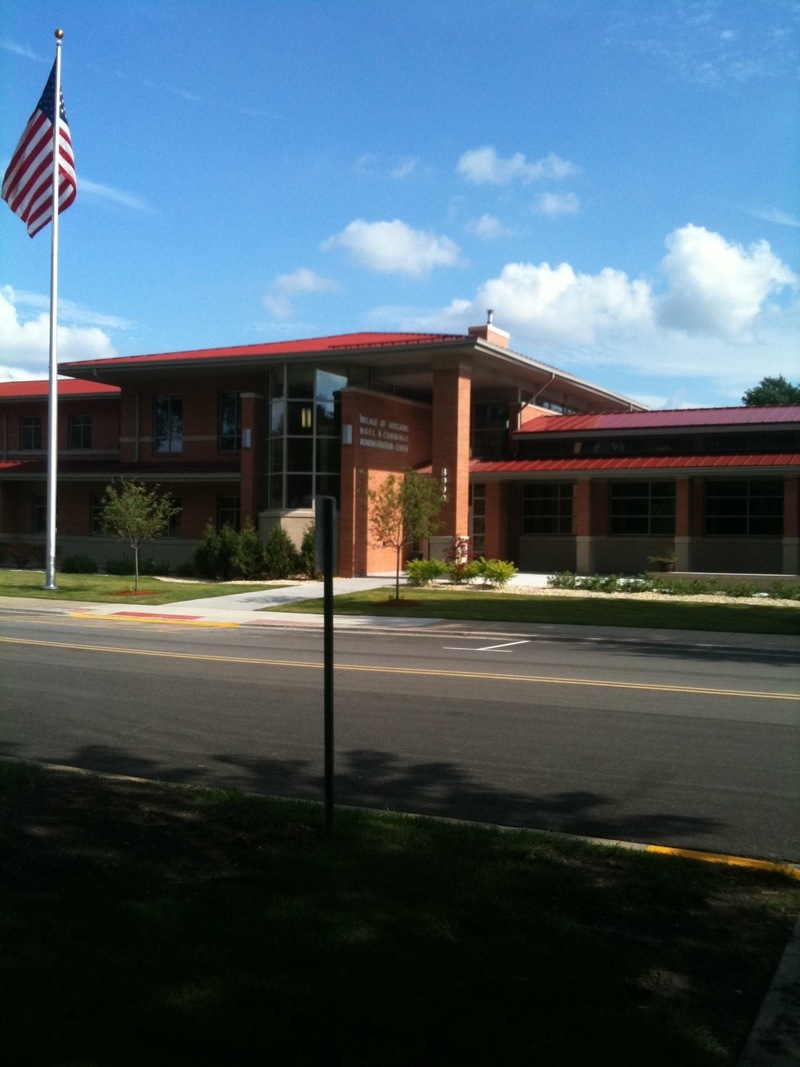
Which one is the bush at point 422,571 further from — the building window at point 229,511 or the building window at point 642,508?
the building window at point 229,511

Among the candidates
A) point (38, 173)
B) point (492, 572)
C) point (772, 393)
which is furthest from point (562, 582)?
point (772, 393)

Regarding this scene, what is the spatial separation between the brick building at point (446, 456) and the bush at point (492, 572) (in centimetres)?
262

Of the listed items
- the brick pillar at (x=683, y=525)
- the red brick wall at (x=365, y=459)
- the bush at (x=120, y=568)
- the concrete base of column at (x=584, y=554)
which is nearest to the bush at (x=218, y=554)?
the bush at (x=120, y=568)

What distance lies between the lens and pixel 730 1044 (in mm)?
3838

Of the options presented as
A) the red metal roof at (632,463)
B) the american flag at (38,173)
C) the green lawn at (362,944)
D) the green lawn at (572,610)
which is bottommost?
the green lawn at (362,944)

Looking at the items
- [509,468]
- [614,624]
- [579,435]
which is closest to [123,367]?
[509,468]

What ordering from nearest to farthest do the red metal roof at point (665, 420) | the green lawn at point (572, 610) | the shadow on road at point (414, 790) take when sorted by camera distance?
1. the shadow on road at point (414, 790)
2. the green lawn at point (572, 610)
3. the red metal roof at point (665, 420)

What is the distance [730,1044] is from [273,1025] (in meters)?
1.68

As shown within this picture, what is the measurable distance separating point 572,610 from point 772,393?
208ft

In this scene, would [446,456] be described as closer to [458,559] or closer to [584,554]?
[458,559]

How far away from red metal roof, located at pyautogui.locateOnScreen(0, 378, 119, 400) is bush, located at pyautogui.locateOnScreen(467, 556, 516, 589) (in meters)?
17.3

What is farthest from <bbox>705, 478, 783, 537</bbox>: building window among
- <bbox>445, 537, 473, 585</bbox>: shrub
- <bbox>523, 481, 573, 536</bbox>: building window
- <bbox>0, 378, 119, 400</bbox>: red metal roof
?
<bbox>0, 378, 119, 400</bbox>: red metal roof

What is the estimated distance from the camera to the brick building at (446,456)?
31.9 m

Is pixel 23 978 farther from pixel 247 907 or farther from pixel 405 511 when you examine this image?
pixel 405 511
